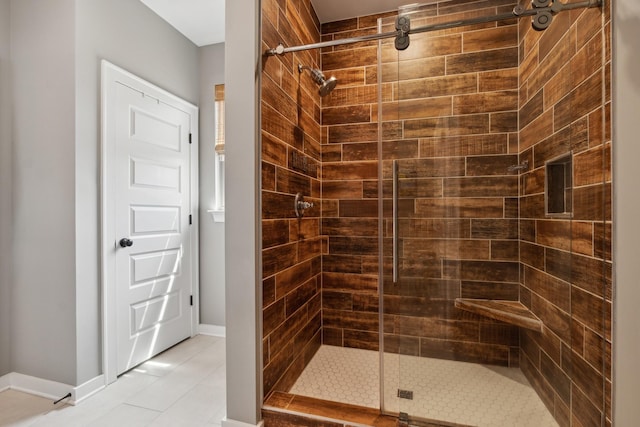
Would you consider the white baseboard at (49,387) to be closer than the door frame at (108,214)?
Yes

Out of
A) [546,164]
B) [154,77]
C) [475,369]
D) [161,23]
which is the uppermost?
[161,23]

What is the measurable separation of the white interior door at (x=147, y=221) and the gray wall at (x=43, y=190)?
0.75ft

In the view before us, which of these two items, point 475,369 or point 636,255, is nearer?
point 636,255

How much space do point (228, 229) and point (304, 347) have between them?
1116 millimetres

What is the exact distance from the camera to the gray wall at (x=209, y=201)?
3.01 metres

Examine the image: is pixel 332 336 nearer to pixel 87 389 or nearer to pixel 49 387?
pixel 87 389

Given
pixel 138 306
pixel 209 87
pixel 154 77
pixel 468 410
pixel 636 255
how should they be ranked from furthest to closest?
pixel 209 87 → pixel 154 77 → pixel 138 306 → pixel 468 410 → pixel 636 255

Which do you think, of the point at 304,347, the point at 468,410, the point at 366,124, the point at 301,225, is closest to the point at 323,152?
the point at 366,124

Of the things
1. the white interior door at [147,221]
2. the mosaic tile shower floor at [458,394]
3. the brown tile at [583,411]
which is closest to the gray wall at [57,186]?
the white interior door at [147,221]

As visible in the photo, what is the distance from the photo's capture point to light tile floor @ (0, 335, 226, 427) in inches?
68.6

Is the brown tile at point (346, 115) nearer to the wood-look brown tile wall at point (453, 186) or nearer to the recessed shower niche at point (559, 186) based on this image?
the wood-look brown tile wall at point (453, 186)

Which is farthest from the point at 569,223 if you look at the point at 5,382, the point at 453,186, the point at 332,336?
the point at 5,382

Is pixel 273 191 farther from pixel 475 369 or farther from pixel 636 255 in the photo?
pixel 636 255

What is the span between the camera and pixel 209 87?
10.0 ft
